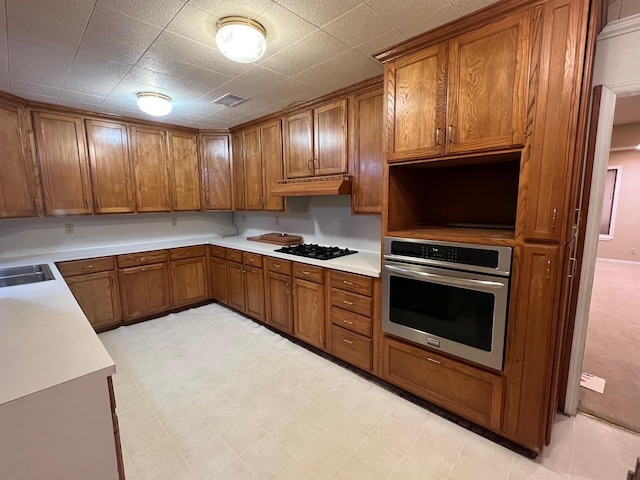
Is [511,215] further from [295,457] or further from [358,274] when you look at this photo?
[295,457]

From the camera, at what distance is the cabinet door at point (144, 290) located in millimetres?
3469

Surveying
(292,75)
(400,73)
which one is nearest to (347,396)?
(400,73)

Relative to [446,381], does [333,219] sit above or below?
above

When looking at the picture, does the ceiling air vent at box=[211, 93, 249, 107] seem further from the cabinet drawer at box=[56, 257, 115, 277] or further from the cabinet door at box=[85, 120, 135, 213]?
the cabinet drawer at box=[56, 257, 115, 277]

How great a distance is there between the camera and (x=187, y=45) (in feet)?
6.22

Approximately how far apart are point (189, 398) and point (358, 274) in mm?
1614

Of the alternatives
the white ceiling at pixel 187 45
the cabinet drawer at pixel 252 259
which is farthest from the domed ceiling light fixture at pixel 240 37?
the cabinet drawer at pixel 252 259

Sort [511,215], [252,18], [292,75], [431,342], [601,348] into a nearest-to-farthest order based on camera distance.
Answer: [252,18], [431,342], [511,215], [292,75], [601,348]

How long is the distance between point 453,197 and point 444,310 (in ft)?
3.21

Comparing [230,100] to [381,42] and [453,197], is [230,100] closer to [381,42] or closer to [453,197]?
[381,42]

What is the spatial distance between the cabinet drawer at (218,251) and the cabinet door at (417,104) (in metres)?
2.65

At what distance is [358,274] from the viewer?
2402 mm

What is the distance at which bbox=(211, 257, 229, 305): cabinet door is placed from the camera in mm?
3938

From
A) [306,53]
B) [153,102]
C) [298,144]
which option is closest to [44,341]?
[306,53]
